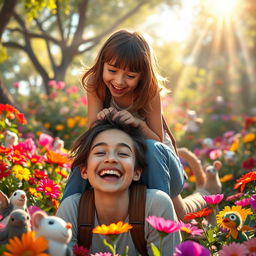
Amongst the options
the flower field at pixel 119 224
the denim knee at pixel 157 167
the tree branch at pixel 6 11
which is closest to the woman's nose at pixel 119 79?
the denim knee at pixel 157 167

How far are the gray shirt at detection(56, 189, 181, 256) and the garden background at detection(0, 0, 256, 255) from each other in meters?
0.31

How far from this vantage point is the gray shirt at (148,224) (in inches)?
90.4

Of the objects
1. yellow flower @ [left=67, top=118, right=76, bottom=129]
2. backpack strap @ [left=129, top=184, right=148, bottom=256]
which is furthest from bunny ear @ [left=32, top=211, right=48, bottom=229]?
yellow flower @ [left=67, top=118, right=76, bottom=129]

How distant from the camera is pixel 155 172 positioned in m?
2.62

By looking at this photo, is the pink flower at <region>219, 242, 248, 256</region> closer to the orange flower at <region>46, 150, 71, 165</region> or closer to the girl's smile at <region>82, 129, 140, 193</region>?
the girl's smile at <region>82, 129, 140, 193</region>

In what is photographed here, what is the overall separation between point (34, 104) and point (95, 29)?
14.8 metres

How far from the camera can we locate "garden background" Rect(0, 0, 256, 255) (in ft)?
11.2

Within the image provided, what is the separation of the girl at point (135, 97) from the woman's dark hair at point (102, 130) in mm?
37

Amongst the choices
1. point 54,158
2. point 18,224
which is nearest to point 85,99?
point 54,158

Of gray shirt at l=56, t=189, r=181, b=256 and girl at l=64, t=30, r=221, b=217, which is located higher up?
girl at l=64, t=30, r=221, b=217

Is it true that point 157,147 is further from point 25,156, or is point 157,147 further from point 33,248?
point 33,248

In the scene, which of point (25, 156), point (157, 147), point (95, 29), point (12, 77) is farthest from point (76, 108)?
point (12, 77)

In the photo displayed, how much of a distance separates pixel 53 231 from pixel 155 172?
98 cm

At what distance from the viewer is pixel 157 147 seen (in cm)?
269
